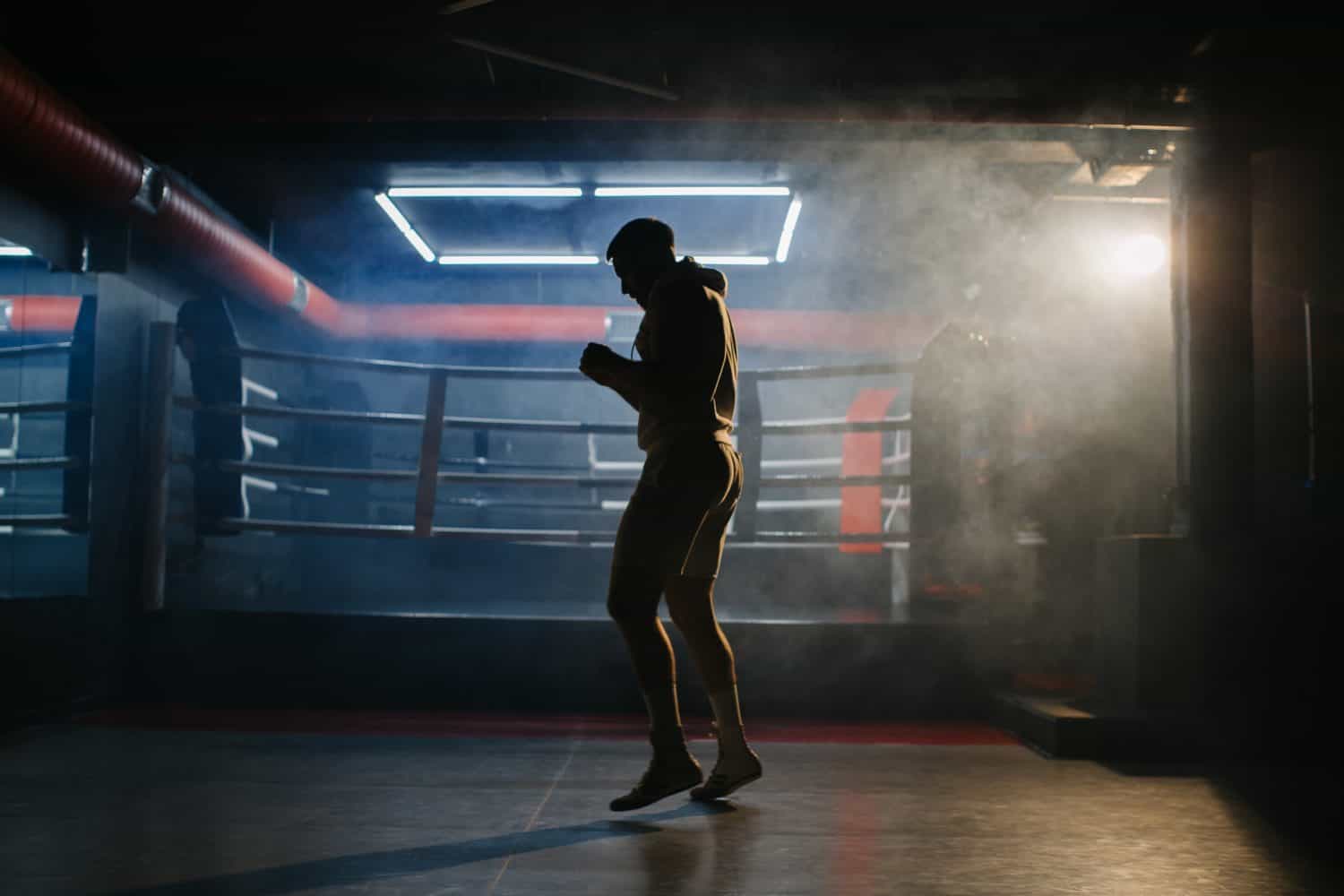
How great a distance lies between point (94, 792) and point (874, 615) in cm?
338

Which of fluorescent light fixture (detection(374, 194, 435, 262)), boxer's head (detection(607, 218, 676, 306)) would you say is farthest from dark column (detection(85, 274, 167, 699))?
boxer's head (detection(607, 218, 676, 306))

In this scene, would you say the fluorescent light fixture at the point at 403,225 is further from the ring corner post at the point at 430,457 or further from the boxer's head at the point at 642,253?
the boxer's head at the point at 642,253

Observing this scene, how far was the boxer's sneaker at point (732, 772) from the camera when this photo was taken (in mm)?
2717

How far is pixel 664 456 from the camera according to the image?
256 cm

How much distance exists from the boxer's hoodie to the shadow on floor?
90 cm

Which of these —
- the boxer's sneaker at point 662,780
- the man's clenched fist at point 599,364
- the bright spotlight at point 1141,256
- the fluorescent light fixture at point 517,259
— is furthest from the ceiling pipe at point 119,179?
the bright spotlight at point 1141,256

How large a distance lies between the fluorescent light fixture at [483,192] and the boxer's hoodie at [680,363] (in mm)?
4204

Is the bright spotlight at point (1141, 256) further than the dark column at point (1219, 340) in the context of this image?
Yes

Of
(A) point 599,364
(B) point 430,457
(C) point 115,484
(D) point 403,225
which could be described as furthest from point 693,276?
(D) point 403,225

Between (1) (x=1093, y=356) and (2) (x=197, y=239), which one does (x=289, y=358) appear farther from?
(1) (x=1093, y=356)

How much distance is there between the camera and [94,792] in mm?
2766

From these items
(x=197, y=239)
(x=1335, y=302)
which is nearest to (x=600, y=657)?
(x=197, y=239)

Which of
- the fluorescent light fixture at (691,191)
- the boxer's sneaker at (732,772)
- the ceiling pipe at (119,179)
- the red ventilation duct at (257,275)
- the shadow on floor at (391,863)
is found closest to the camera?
the shadow on floor at (391,863)

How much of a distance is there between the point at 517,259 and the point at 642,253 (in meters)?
5.97
